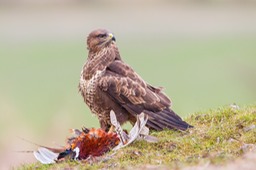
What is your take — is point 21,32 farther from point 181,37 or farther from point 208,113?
point 208,113

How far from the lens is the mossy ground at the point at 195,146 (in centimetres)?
1098

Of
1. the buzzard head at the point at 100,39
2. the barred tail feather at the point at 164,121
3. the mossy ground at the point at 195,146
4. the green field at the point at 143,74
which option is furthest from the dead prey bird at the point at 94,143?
the green field at the point at 143,74

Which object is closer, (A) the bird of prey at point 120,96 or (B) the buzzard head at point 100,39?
(A) the bird of prey at point 120,96

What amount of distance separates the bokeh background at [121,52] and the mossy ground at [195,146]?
2021 mm

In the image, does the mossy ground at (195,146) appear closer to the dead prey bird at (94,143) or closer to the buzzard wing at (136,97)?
the dead prey bird at (94,143)

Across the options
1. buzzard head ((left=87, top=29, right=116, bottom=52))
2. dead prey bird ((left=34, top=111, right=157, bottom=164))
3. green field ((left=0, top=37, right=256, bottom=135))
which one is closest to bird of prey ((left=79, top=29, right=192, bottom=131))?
buzzard head ((left=87, top=29, right=116, bottom=52))

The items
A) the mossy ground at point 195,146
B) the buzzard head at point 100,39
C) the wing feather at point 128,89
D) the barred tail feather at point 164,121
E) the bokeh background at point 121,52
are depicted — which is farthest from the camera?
the bokeh background at point 121,52

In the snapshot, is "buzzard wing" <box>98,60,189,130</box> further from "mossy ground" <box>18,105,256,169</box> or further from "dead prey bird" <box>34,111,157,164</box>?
"dead prey bird" <box>34,111,157,164</box>

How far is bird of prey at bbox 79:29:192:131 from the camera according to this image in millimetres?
12664

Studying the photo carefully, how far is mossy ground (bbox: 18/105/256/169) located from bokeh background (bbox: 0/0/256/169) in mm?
2021

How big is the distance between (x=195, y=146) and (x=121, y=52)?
20.9 metres

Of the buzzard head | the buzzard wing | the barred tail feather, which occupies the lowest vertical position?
the barred tail feather

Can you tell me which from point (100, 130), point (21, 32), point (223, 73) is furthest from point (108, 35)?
point (21, 32)

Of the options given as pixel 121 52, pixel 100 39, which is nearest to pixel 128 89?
pixel 100 39
